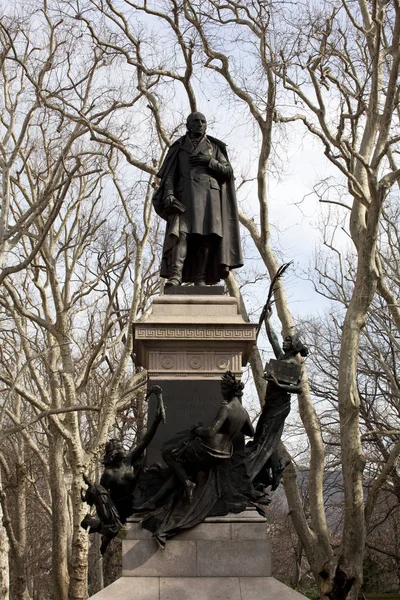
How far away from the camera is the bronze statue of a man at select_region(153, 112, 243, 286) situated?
10875 mm

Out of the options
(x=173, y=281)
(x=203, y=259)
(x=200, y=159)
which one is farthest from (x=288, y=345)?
(x=200, y=159)

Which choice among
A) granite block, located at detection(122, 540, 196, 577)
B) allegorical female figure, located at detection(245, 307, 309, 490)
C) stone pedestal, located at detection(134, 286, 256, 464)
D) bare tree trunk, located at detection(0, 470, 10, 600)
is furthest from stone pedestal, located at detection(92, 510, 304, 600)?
bare tree trunk, located at detection(0, 470, 10, 600)

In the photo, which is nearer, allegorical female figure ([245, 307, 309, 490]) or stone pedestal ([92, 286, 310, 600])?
stone pedestal ([92, 286, 310, 600])

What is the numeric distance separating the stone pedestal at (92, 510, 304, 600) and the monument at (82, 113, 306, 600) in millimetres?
10

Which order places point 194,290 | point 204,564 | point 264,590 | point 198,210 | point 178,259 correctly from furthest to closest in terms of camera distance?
point 198,210
point 178,259
point 194,290
point 204,564
point 264,590

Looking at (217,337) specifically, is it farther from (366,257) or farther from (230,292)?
(230,292)

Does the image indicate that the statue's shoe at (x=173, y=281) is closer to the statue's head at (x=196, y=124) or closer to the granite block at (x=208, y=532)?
the statue's head at (x=196, y=124)

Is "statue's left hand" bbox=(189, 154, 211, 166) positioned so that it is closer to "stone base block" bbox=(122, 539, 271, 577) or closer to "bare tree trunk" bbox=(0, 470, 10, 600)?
"stone base block" bbox=(122, 539, 271, 577)

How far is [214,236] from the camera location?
11.0 metres

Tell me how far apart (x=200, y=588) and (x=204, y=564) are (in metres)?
0.28

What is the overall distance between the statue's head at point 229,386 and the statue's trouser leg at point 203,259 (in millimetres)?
1862

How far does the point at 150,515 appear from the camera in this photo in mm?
9289

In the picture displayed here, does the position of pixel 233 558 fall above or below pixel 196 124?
below

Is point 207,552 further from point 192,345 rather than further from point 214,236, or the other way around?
point 214,236
